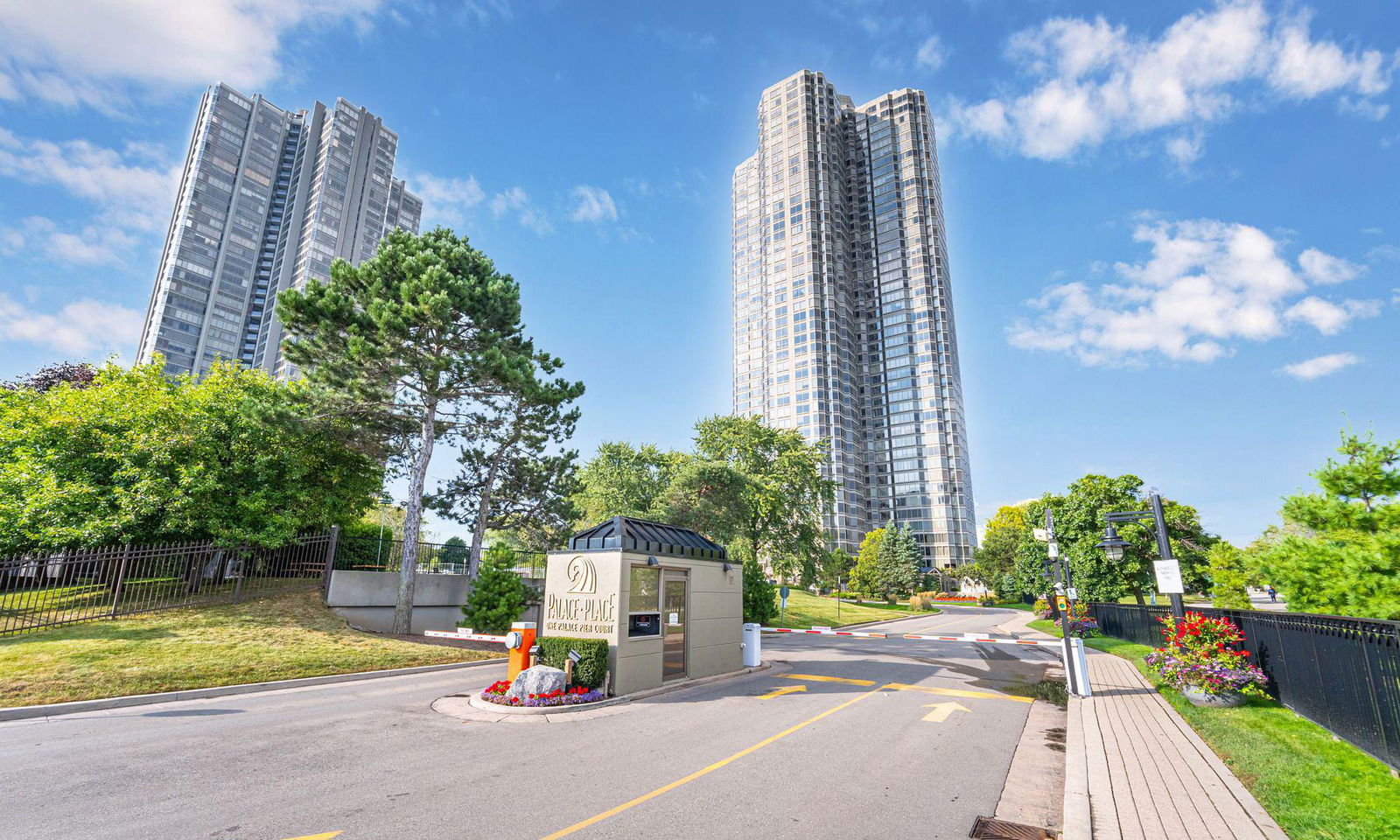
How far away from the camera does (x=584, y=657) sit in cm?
1227

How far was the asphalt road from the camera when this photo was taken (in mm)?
5699

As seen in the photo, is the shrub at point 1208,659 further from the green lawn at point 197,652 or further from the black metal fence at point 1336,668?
the green lawn at point 197,652

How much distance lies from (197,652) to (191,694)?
3.08 metres

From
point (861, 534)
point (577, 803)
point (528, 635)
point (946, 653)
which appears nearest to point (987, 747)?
point (577, 803)

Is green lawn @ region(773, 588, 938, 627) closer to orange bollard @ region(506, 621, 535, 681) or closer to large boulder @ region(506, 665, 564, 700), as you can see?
orange bollard @ region(506, 621, 535, 681)

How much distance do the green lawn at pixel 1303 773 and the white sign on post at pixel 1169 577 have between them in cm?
217

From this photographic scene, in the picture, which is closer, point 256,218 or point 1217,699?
point 1217,699

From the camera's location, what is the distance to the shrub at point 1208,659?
10703 millimetres

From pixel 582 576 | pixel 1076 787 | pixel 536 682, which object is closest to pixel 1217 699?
pixel 1076 787

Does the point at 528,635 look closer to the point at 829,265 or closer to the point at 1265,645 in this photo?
the point at 1265,645

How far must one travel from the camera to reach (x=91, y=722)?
9.95 metres

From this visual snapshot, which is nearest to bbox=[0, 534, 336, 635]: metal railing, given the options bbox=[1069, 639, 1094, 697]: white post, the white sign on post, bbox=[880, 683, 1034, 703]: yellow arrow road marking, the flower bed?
the flower bed

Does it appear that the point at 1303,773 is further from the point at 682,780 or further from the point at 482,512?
the point at 482,512

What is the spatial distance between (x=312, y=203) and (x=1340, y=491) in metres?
133
